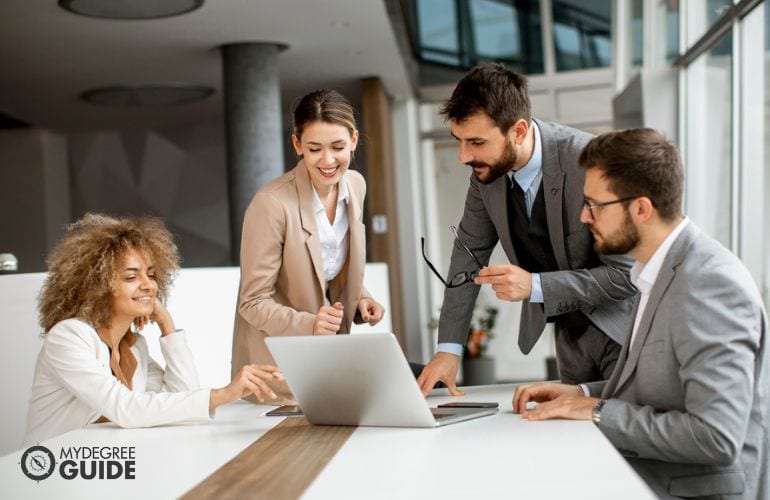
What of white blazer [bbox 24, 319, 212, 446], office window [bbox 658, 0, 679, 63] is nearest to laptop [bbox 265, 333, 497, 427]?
white blazer [bbox 24, 319, 212, 446]

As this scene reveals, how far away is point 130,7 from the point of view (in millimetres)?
7328

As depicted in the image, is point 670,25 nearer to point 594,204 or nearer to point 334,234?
point 334,234

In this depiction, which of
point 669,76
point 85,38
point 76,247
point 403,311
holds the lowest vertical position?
point 403,311

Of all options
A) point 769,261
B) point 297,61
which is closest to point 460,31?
point 297,61

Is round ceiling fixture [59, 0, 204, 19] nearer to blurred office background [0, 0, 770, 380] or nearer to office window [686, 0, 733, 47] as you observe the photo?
blurred office background [0, 0, 770, 380]

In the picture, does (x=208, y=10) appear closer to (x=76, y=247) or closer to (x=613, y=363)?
(x=76, y=247)

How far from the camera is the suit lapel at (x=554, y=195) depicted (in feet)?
9.23

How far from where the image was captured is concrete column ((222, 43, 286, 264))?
28.3 ft

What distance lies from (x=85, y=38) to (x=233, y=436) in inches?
264

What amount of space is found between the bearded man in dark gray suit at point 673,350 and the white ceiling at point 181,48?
224 inches

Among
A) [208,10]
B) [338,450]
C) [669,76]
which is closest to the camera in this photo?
[338,450]

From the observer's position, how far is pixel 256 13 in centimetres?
771

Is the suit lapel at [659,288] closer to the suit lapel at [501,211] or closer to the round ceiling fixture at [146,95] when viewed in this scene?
the suit lapel at [501,211]

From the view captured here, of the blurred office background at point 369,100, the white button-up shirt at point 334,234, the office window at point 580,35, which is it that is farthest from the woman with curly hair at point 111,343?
the office window at point 580,35
